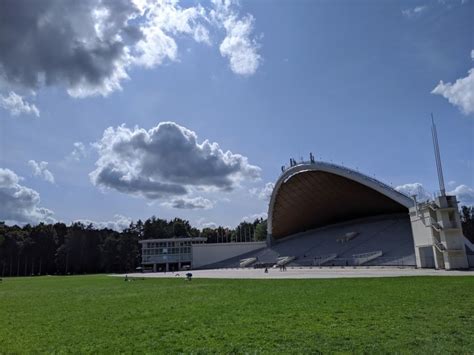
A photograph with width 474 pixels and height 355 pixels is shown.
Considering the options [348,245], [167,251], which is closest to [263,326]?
[348,245]

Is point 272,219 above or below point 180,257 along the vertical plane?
above

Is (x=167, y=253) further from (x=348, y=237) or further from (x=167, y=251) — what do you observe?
(x=348, y=237)

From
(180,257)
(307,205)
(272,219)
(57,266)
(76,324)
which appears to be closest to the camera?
(76,324)

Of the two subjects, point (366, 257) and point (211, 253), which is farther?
point (211, 253)

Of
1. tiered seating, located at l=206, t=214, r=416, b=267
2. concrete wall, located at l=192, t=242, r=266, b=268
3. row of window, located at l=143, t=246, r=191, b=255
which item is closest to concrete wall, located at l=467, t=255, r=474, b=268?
tiered seating, located at l=206, t=214, r=416, b=267

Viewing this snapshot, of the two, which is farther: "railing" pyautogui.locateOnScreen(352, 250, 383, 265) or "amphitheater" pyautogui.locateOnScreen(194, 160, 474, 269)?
"railing" pyautogui.locateOnScreen(352, 250, 383, 265)

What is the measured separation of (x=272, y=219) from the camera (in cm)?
8569

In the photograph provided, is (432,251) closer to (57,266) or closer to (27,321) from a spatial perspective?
(27,321)

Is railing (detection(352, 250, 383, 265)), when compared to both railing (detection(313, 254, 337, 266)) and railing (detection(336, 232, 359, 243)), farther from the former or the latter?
railing (detection(336, 232, 359, 243))

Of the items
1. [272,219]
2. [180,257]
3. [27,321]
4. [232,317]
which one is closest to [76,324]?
[27,321]

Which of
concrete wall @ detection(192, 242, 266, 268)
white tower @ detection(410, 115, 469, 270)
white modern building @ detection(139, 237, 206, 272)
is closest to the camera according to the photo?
white tower @ detection(410, 115, 469, 270)

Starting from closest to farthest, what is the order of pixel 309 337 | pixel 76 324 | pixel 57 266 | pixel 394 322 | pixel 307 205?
pixel 309 337, pixel 394 322, pixel 76 324, pixel 307 205, pixel 57 266

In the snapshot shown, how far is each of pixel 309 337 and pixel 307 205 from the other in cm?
6939

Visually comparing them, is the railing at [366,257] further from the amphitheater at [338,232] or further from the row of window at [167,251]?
the row of window at [167,251]
